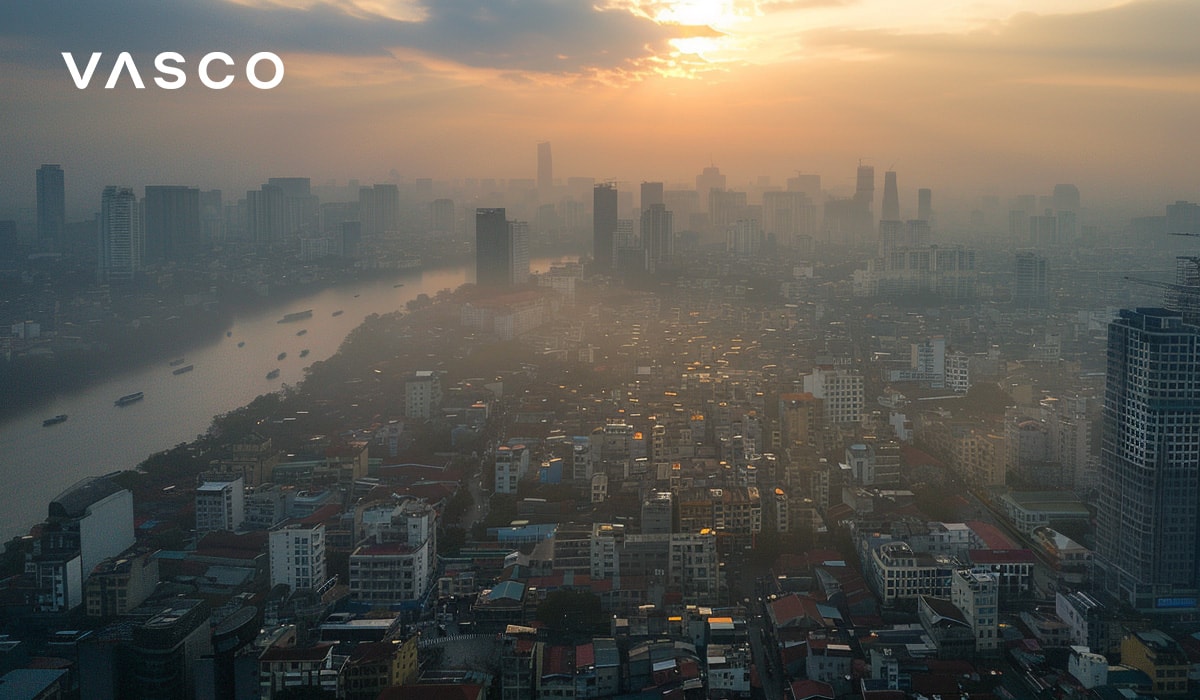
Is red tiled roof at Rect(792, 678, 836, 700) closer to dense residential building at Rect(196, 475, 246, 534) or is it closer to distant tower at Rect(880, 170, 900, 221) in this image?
dense residential building at Rect(196, 475, 246, 534)

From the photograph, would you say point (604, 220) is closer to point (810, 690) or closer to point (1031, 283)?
point (1031, 283)

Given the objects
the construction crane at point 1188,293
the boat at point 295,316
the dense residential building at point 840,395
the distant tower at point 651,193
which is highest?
the distant tower at point 651,193

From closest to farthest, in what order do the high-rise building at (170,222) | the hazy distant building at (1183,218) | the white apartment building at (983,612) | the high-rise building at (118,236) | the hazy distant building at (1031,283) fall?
the white apartment building at (983,612) → the hazy distant building at (1183,218) → the hazy distant building at (1031,283) → the high-rise building at (118,236) → the high-rise building at (170,222)

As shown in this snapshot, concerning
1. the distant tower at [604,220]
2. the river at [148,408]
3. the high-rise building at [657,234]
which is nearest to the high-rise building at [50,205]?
the river at [148,408]

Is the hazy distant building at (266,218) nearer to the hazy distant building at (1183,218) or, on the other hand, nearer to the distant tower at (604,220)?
the distant tower at (604,220)

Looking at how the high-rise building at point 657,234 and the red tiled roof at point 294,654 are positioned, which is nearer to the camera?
the red tiled roof at point 294,654
